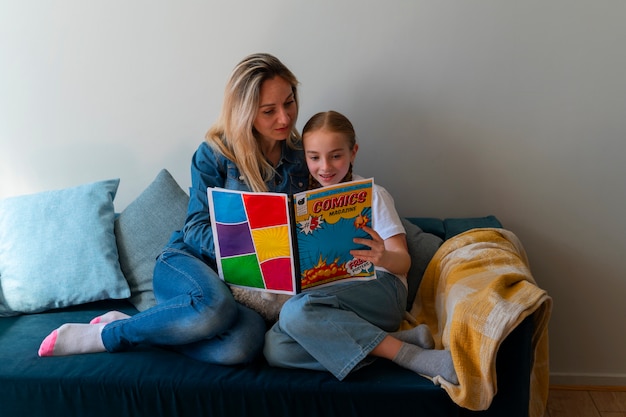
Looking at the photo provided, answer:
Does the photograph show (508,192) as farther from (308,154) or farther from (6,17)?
(6,17)

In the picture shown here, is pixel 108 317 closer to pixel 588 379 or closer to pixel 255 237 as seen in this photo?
pixel 255 237

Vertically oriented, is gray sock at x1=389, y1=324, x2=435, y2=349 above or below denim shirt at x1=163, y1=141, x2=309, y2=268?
below

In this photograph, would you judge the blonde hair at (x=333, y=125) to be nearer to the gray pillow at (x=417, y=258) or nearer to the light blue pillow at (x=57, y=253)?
the gray pillow at (x=417, y=258)

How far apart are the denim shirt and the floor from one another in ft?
3.76

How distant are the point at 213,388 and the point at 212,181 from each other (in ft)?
2.09

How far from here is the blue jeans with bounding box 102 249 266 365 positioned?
5.45 ft

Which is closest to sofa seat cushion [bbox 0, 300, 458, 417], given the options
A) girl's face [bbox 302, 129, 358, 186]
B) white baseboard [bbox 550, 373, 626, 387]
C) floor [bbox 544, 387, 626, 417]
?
girl's face [bbox 302, 129, 358, 186]

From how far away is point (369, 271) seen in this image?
5.52ft

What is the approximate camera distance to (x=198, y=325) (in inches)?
65.1

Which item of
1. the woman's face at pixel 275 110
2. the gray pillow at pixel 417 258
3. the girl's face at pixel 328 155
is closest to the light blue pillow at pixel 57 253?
the woman's face at pixel 275 110

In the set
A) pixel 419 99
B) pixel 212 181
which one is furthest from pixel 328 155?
pixel 419 99

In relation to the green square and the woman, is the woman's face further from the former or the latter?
the green square

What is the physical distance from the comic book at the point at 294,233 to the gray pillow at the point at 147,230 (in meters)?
0.47

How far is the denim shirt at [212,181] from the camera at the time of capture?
1904mm
